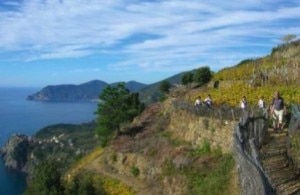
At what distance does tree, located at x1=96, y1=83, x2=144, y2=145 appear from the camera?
163 ft

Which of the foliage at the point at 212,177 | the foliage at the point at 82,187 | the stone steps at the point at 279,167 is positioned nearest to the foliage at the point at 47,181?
the foliage at the point at 82,187

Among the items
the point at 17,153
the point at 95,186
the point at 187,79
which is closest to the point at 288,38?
the point at 187,79

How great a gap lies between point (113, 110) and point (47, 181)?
15.8 m

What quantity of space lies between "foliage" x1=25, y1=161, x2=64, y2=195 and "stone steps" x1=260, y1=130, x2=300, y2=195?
64.4ft

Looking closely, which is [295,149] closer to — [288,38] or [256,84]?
[256,84]

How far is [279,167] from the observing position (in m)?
16.5

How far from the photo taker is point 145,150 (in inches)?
1399

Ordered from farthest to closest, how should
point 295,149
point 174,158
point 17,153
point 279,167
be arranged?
point 17,153
point 174,158
point 295,149
point 279,167

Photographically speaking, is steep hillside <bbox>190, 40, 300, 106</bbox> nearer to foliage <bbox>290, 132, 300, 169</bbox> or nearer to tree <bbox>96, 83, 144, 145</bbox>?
tree <bbox>96, 83, 144, 145</bbox>

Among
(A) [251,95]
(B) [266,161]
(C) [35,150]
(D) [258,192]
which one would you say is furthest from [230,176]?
(C) [35,150]

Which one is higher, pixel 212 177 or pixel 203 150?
pixel 203 150

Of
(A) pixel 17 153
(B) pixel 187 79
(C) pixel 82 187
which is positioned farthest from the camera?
(A) pixel 17 153

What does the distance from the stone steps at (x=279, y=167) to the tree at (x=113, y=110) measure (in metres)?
30.2

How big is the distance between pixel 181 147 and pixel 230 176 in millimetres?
8135
